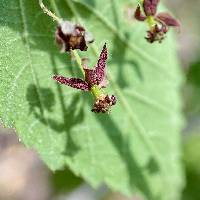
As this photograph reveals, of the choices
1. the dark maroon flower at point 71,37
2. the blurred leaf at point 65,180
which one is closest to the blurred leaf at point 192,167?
the blurred leaf at point 65,180

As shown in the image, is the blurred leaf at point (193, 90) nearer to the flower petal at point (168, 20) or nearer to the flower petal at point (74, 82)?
the flower petal at point (168, 20)

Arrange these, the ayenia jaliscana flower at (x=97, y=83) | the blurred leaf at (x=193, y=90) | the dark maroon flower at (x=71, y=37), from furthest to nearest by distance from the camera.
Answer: the blurred leaf at (x=193, y=90)
the ayenia jaliscana flower at (x=97, y=83)
the dark maroon flower at (x=71, y=37)

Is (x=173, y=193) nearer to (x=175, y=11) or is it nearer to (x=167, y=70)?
(x=167, y=70)

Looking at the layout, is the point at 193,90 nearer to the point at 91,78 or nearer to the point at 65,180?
the point at 65,180

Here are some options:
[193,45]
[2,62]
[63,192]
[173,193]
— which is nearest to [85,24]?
[2,62]

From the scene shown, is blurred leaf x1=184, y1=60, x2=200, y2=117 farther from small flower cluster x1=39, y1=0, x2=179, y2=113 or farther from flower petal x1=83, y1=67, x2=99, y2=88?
flower petal x1=83, y1=67, x2=99, y2=88

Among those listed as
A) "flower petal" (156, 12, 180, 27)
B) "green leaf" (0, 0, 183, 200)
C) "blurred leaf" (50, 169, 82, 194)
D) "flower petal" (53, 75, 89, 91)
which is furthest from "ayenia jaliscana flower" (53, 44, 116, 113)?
"blurred leaf" (50, 169, 82, 194)
